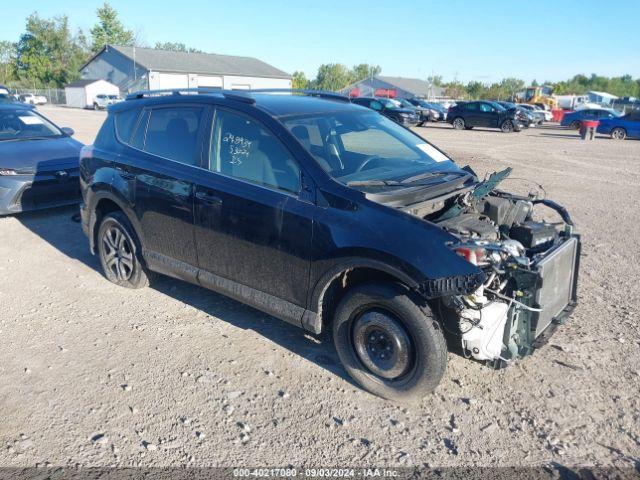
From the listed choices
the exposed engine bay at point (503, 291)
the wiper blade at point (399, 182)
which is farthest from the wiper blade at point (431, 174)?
the exposed engine bay at point (503, 291)

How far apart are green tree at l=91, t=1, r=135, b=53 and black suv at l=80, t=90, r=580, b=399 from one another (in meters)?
86.6

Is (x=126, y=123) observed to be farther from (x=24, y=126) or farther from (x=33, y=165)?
(x=24, y=126)

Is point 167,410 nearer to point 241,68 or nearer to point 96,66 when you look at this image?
point 241,68

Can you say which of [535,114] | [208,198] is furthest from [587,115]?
[208,198]

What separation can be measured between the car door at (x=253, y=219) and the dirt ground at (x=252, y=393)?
0.51m

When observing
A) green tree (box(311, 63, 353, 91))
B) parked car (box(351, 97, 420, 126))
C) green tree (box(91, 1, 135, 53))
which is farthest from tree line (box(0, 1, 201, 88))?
parked car (box(351, 97, 420, 126))

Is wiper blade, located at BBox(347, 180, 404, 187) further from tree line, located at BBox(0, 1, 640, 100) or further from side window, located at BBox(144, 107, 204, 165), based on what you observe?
tree line, located at BBox(0, 1, 640, 100)

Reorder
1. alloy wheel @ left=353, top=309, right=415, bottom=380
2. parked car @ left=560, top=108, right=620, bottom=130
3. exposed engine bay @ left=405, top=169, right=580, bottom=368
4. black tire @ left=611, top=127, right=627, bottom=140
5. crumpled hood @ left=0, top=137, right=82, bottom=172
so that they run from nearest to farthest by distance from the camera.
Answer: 1. exposed engine bay @ left=405, top=169, right=580, bottom=368
2. alloy wheel @ left=353, top=309, right=415, bottom=380
3. crumpled hood @ left=0, top=137, right=82, bottom=172
4. black tire @ left=611, top=127, right=627, bottom=140
5. parked car @ left=560, top=108, right=620, bottom=130

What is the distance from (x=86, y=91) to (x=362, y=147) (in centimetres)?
6119

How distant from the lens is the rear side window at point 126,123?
5.09 metres

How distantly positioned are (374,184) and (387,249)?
2.03 ft

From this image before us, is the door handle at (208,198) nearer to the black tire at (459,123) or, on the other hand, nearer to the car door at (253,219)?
the car door at (253,219)

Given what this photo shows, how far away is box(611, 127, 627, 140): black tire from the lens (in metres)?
25.2

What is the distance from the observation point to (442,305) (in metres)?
3.38
